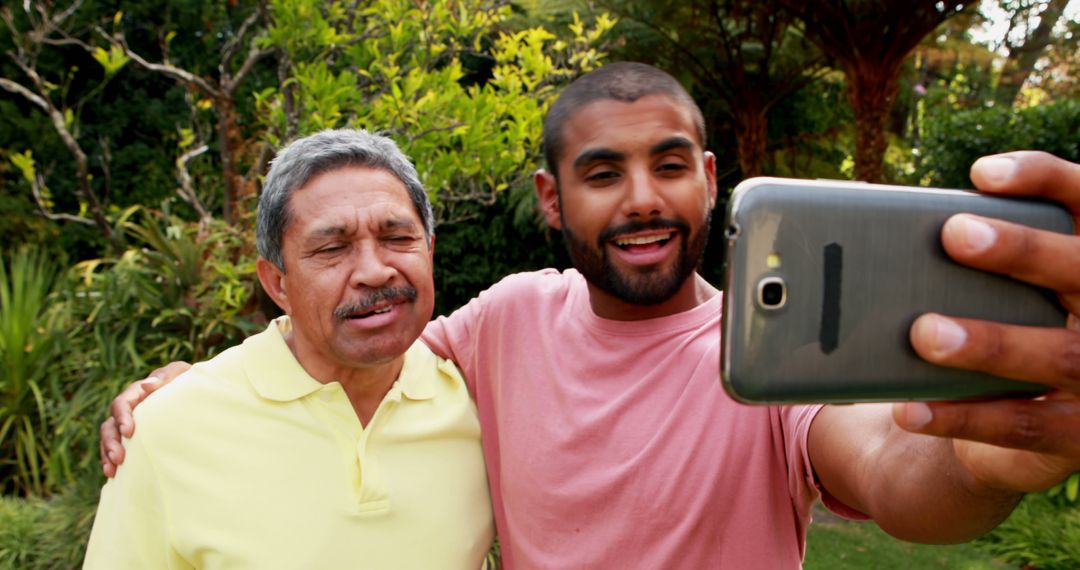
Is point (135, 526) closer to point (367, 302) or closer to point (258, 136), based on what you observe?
point (367, 302)

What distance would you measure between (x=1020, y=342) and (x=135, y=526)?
180 cm

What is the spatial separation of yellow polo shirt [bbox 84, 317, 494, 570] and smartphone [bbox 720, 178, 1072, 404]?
1.17 metres

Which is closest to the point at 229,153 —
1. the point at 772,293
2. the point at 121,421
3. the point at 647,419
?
the point at 121,421

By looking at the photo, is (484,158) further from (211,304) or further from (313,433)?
(313,433)

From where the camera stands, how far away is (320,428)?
206 cm

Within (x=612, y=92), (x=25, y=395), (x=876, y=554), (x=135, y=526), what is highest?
(x=612, y=92)

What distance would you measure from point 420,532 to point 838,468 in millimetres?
978

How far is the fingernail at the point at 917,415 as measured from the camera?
113 centimetres

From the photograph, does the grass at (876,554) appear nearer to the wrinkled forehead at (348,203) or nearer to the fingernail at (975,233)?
the wrinkled forehead at (348,203)

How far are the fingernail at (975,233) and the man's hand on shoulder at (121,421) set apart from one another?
1823 millimetres

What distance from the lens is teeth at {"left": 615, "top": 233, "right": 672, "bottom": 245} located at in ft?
6.54

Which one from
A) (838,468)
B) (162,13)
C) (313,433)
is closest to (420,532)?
(313,433)

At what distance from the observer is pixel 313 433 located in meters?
2.05

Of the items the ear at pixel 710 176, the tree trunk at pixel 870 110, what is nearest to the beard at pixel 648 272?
the ear at pixel 710 176
